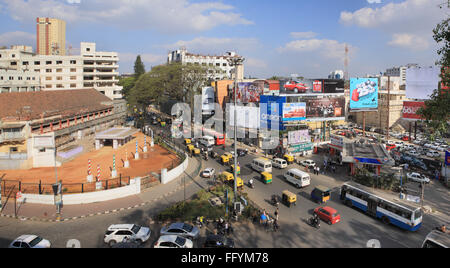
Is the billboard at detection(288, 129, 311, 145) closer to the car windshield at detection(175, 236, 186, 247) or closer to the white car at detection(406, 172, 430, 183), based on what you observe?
the white car at detection(406, 172, 430, 183)

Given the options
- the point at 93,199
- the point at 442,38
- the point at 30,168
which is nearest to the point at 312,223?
the point at 442,38

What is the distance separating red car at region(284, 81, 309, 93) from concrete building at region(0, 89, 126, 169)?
29.7 m

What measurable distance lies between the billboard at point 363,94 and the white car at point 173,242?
36197mm

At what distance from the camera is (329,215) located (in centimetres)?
1767

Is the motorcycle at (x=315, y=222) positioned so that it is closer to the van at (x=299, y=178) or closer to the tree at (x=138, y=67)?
the van at (x=299, y=178)

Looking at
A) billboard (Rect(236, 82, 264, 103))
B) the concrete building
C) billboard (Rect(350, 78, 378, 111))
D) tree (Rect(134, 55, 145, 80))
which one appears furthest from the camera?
tree (Rect(134, 55, 145, 80))

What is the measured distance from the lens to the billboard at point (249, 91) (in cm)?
4478

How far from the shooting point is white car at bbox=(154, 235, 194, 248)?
13.4 meters

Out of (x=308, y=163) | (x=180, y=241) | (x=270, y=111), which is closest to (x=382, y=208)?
(x=308, y=163)

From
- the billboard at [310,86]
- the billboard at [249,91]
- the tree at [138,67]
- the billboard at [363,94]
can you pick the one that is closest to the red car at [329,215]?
the billboard at [310,86]

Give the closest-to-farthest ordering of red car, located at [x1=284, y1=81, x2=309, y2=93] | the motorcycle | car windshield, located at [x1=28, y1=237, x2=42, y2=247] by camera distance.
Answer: car windshield, located at [x1=28, y1=237, x2=42, y2=247] < the motorcycle < red car, located at [x1=284, y1=81, x2=309, y2=93]

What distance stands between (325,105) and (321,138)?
7.92m

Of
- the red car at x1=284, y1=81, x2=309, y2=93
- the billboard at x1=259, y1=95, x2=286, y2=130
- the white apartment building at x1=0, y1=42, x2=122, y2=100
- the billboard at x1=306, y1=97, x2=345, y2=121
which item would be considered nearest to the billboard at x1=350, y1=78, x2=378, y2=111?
the billboard at x1=306, y1=97, x2=345, y2=121

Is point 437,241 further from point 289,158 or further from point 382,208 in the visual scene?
point 289,158
